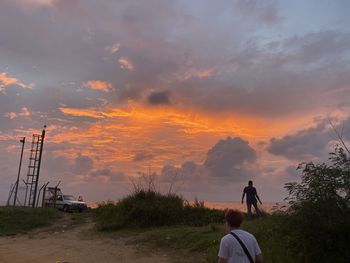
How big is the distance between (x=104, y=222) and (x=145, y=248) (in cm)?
742

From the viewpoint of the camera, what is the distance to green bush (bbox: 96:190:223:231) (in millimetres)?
23000

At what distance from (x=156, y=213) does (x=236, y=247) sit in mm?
17563

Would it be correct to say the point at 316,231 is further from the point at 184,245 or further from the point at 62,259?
the point at 62,259

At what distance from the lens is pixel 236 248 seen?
5.93 meters

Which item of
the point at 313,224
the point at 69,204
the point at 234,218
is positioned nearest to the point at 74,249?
the point at 313,224

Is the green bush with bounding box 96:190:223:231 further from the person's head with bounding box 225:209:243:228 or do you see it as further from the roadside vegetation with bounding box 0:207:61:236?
the person's head with bounding box 225:209:243:228

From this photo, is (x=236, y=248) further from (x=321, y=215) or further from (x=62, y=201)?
(x=62, y=201)

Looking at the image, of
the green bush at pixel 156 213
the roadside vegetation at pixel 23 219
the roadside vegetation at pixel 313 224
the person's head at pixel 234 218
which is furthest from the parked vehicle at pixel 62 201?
the person's head at pixel 234 218

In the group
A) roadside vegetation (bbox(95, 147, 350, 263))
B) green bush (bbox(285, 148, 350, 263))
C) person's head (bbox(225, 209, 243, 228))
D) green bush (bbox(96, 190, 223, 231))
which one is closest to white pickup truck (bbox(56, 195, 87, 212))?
green bush (bbox(96, 190, 223, 231))

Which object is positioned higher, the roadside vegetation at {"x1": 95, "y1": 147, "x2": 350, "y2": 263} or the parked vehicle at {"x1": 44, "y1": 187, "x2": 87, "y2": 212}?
the parked vehicle at {"x1": 44, "y1": 187, "x2": 87, "y2": 212}

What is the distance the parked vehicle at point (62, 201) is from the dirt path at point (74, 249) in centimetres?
1461

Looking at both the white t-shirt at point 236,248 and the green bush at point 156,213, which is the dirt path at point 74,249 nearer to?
the green bush at point 156,213

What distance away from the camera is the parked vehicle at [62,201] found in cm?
3900

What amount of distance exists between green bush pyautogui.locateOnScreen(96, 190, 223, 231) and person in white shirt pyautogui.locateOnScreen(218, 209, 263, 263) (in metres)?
16.0
